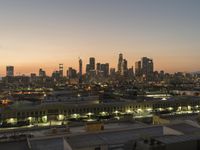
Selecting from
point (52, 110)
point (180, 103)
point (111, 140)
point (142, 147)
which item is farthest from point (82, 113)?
point (142, 147)

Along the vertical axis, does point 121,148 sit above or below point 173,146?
below

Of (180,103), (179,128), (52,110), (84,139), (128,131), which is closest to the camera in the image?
(84,139)

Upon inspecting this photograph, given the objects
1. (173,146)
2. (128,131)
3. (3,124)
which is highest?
(173,146)

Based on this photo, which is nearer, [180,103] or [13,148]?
[13,148]

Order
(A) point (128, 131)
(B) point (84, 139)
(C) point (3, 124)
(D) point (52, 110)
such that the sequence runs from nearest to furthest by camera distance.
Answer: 1. (B) point (84, 139)
2. (A) point (128, 131)
3. (C) point (3, 124)
4. (D) point (52, 110)

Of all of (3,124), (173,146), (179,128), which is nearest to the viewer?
(173,146)

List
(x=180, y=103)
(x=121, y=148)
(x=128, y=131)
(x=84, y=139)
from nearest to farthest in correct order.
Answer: (x=121, y=148)
(x=84, y=139)
(x=128, y=131)
(x=180, y=103)

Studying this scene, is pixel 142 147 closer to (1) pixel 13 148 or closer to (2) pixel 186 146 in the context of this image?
(2) pixel 186 146

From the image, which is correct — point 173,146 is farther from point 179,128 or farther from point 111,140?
point 179,128

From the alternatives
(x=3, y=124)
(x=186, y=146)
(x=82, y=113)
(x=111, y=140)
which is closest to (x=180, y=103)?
(x=82, y=113)
